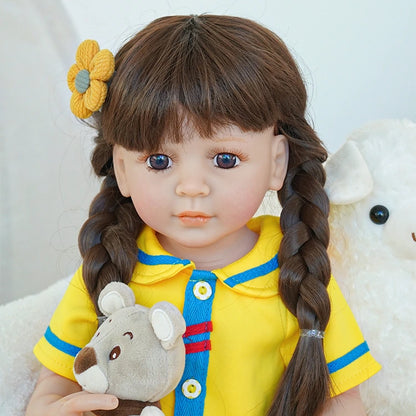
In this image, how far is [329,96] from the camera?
1.74m

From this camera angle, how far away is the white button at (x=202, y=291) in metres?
1.17

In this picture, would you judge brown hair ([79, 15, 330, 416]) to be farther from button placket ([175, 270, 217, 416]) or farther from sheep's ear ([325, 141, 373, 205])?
button placket ([175, 270, 217, 416])

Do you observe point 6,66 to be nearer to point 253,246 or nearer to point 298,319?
point 253,246

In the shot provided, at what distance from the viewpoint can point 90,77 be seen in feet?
3.88

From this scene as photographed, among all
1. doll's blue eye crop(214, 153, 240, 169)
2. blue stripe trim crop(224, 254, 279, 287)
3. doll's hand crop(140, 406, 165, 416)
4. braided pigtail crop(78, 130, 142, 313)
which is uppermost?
doll's blue eye crop(214, 153, 240, 169)

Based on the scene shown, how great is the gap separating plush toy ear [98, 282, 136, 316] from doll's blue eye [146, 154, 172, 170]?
191mm

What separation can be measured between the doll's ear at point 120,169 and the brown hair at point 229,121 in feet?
0.09

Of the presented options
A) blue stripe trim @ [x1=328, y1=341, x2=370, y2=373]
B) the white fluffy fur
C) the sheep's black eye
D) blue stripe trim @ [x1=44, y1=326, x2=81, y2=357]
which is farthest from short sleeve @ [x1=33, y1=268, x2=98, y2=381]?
the sheep's black eye

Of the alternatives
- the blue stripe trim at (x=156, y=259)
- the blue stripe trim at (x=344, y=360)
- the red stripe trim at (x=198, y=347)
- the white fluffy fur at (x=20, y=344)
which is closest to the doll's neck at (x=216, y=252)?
the blue stripe trim at (x=156, y=259)

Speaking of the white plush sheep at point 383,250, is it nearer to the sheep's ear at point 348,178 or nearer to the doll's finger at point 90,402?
the sheep's ear at point 348,178

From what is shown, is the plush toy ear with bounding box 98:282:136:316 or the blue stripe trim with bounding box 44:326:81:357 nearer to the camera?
the plush toy ear with bounding box 98:282:136:316

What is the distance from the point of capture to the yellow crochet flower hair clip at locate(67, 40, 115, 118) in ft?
3.80

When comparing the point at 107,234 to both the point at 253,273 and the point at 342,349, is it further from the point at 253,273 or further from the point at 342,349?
the point at 342,349

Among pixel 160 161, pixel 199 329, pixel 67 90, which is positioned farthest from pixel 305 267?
pixel 67 90
